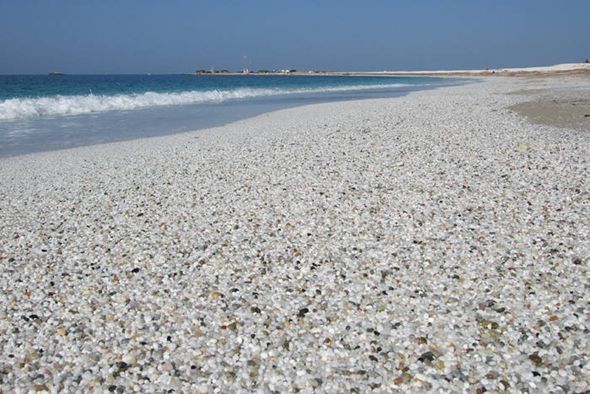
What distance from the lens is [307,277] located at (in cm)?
457

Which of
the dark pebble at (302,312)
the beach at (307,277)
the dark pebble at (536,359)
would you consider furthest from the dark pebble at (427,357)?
the dark pebble at (302,312)

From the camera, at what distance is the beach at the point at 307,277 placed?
3.28 meters

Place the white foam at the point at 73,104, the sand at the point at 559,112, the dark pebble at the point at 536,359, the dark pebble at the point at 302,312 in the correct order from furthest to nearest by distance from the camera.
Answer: the white foam at the point at 73,104 → the sand at the point at 559,112 → the dark pebble at the point at 302,312 → the dark pebble at the point at 536,359

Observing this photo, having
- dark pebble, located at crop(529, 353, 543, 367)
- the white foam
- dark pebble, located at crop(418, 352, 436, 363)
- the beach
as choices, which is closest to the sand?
the beach

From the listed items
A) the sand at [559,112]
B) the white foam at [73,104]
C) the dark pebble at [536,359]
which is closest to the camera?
the dark pebble at [536,359]

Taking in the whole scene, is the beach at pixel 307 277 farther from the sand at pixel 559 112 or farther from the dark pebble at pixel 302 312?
the sand at pixel 559 112

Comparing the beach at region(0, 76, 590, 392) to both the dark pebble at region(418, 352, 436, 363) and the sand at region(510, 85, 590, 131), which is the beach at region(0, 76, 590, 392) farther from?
the sand at region(510, 85, 590, 131)

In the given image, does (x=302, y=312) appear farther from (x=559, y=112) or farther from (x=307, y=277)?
(x=559, y=112)

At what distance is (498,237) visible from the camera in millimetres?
5277

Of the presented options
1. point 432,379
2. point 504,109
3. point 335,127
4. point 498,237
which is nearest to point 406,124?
point 335,127

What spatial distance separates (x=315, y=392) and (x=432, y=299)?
4.97 feet

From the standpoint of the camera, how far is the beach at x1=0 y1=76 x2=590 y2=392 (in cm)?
328

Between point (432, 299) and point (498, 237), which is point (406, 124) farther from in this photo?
point (432, 299)

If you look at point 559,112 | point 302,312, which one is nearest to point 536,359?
point 302,312
